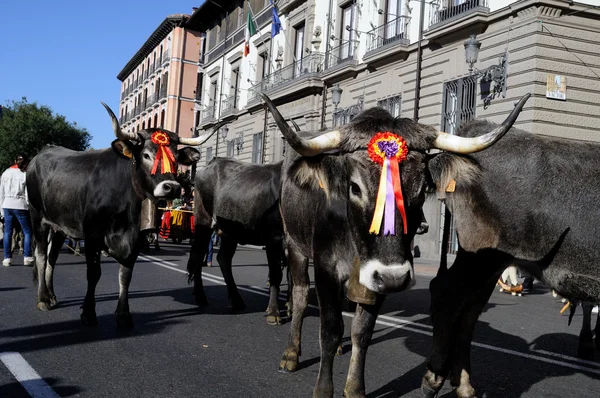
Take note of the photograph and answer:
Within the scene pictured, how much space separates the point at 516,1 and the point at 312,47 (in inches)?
511

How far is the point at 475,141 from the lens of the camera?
3445 millimetres

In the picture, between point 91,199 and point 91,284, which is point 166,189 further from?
point 91,284

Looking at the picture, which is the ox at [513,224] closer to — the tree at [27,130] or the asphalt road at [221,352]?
the asphalt road at [221,352]

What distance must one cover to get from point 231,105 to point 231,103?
0.25 meters

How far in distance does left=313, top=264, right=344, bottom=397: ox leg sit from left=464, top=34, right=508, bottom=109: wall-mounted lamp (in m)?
13.8

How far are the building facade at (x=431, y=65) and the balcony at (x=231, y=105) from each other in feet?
9.84

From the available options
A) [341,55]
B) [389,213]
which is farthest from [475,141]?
[341,55]

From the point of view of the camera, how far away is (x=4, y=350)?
4.80 meters

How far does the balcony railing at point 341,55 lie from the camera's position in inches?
946

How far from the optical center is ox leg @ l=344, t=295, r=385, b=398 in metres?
3.77

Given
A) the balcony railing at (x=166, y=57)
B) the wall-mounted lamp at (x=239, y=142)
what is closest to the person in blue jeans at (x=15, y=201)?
the wall-mounted lamp at (x=239, y=142)

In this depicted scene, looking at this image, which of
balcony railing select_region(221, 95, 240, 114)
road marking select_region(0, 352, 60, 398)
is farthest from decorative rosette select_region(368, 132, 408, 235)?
balcony railing select_region(221, 95, 240, 114)

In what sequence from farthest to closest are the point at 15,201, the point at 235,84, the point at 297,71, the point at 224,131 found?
Answer: 1. the point at 235,84
2. the point at 224,131
3. the point at 297,71
4. the point at 15,201

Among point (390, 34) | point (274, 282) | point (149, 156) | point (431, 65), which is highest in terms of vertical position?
point (390, 34)
